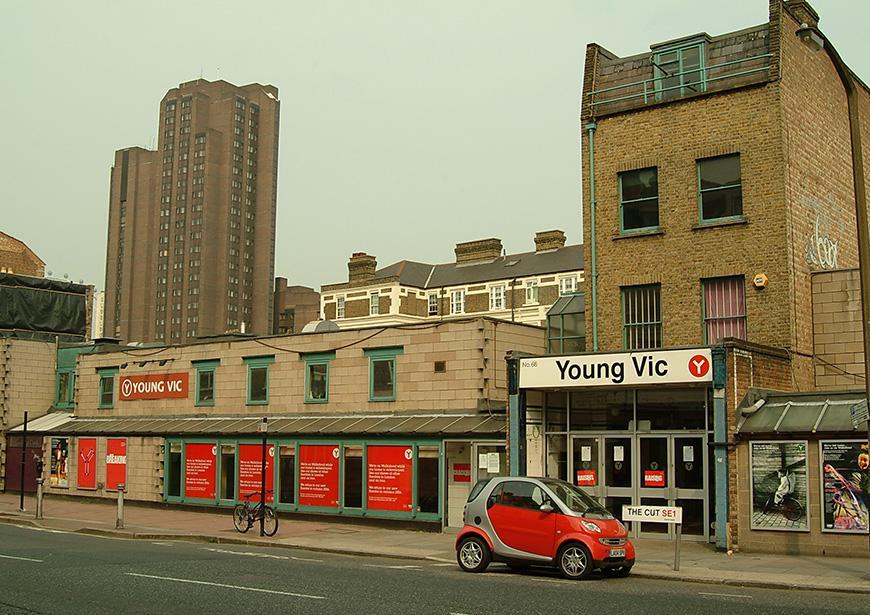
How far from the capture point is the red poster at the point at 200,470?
3341cm

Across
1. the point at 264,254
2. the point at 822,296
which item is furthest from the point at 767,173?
the point at 264,254

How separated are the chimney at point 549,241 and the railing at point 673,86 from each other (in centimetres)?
6242

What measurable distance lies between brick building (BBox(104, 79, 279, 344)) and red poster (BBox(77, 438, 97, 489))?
404ft

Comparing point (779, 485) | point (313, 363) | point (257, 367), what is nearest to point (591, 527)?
point (779, 485)

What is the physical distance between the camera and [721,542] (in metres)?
21.0

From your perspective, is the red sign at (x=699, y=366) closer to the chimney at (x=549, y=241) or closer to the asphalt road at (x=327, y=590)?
the asphalt road at (x=327, y=590)

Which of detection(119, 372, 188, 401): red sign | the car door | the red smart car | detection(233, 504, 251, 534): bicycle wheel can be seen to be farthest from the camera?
detection(119, 372, 188, 401): red sign

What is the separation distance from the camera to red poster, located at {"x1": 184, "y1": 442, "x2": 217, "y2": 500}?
33.4 metres

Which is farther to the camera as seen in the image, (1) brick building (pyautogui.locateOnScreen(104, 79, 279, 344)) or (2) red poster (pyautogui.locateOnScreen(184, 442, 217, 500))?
(1) brick building (pyautogui.locateOnScreen(104, 79, 279, 344))

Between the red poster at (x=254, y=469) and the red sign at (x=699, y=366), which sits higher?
the red sign at (x=699, y=366)

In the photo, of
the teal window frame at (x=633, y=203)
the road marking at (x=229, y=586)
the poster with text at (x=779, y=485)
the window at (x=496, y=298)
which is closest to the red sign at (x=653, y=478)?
the poster with text at (x=779, y=485)

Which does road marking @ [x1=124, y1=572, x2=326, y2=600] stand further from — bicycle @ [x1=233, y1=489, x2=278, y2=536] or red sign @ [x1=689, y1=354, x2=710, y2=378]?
red sign @ [x1=689, y1=354, x2=710, y2=378]

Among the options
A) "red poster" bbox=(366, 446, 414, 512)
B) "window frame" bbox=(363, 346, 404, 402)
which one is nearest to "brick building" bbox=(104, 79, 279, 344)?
"window frame" bbox=(363, 346, 404, 402)

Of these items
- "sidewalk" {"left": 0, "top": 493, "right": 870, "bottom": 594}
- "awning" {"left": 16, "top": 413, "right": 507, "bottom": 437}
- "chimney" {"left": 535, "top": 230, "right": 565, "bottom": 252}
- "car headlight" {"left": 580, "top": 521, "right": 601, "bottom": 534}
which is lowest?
"sidewalk" {"left": 0, "top": 493, "right": 870, "bottom": 594}
